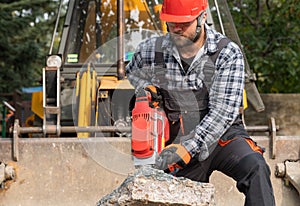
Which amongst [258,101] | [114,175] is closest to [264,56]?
[258,101]

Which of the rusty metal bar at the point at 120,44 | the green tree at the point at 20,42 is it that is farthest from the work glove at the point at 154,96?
the green tree at the point at 20,42

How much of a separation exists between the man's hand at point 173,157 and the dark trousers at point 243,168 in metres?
0.19

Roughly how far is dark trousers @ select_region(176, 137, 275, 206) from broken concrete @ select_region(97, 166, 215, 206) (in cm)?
60

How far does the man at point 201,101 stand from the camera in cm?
367

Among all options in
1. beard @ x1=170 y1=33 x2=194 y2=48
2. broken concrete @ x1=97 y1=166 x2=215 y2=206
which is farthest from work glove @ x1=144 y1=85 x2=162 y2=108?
broken concrete @ x1=97 y1=166 x2=215 y2=206

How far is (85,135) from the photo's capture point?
593cm

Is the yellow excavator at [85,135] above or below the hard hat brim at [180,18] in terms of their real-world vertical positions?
below

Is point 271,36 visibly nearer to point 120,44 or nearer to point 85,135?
point 120,44

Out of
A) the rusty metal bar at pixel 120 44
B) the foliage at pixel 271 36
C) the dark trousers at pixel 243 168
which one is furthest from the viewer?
the foliage at pixel 271 36

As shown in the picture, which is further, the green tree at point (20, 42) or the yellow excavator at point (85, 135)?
the green tree at point (20, 42)

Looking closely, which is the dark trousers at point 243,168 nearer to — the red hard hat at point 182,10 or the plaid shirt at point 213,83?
the plaid shirt at point 213,83

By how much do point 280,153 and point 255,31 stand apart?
18.2ft

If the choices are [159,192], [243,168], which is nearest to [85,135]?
[243,168]

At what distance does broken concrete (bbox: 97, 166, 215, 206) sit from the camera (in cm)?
296
